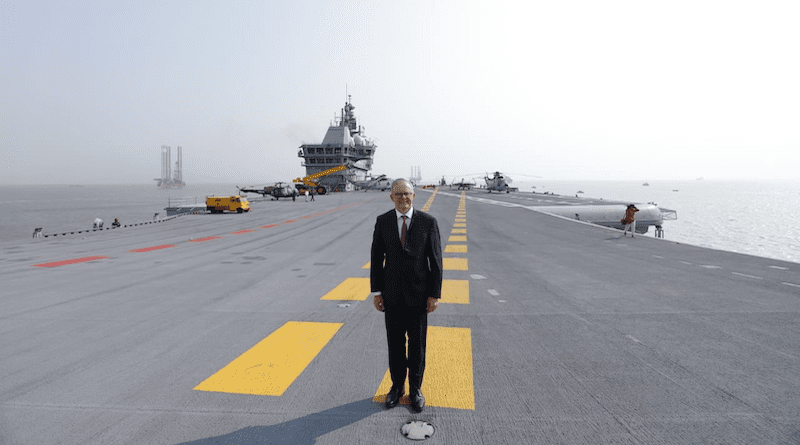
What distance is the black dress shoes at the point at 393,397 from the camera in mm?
3848

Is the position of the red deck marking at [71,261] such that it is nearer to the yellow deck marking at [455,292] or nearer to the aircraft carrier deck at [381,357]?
the aircraft carrier deck at [381,357]

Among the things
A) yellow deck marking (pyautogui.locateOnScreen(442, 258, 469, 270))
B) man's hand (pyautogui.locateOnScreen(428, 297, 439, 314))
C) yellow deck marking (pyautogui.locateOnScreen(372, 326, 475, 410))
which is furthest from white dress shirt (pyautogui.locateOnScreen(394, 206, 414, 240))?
yellow deck marking (pyautogui.locateOnScreen(442, 258, 469, 270))

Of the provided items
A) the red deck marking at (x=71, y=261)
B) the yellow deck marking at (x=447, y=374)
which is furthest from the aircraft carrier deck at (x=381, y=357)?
the red deck marking at (x=71, y=261)

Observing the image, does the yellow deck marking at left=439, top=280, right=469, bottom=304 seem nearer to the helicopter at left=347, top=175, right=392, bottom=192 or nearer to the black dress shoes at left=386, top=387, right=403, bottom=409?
the black dress shoes at left=386, top=387, right=403, bottom=409

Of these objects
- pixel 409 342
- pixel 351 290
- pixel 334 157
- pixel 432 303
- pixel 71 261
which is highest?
pixel 334 157

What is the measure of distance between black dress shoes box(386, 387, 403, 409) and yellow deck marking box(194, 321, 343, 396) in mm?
1158

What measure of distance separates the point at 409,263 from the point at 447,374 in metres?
1.58

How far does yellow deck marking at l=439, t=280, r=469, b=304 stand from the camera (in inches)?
304

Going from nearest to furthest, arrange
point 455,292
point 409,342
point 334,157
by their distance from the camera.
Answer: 1. point 409,342
2. point 455,292
3. point 334,157

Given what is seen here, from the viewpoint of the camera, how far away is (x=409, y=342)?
13.0ft

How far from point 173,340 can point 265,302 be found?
2120 mm

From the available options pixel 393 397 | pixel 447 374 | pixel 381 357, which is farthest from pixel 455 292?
pixel 393 397

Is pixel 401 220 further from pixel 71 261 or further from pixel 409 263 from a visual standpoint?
pixel 71 261

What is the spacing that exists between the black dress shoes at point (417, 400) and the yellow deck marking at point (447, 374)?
147 millimetres
